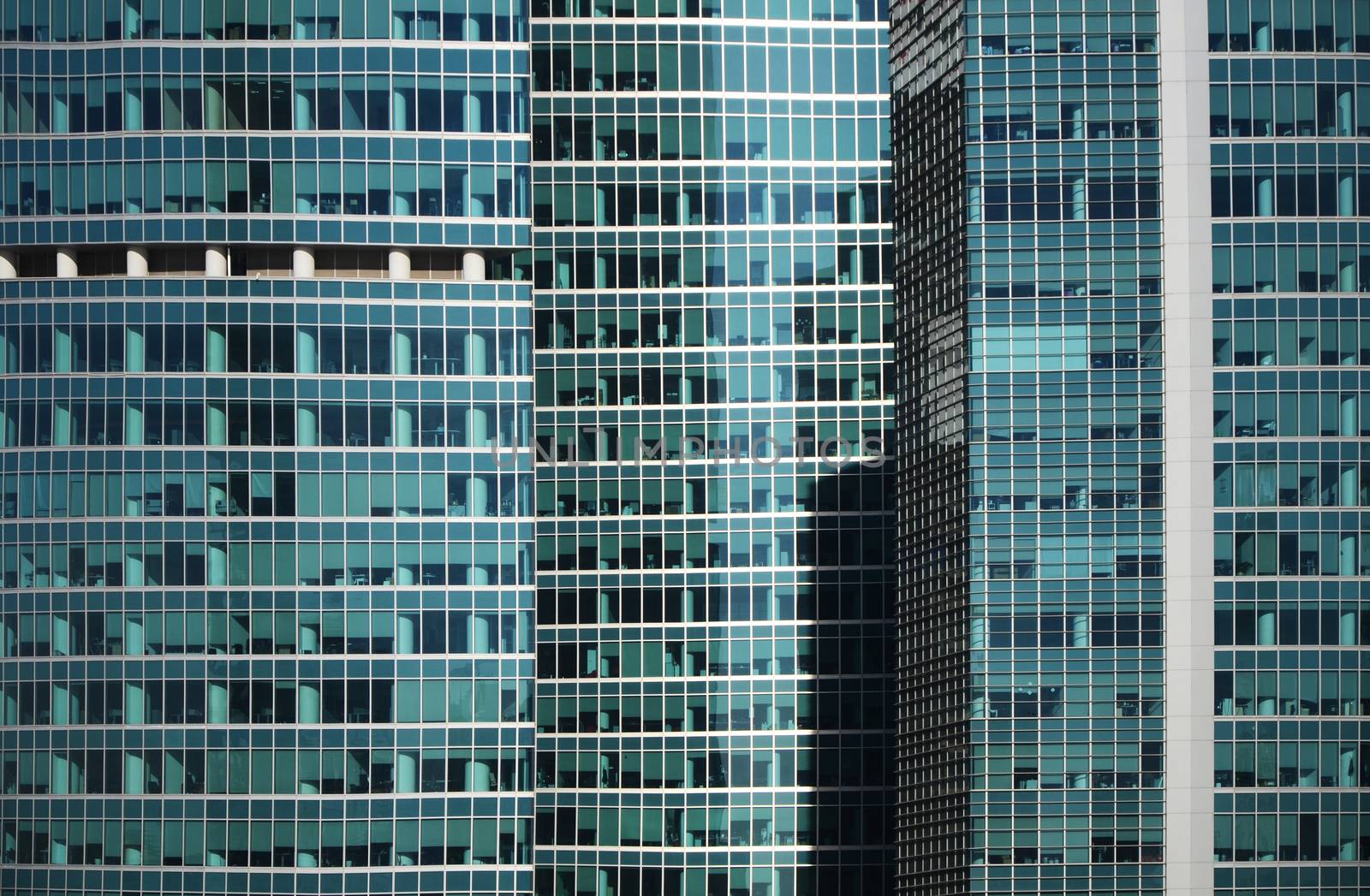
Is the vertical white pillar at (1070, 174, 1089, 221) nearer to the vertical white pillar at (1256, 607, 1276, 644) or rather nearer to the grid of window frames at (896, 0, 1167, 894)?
the grid of window frames at (896, 0, 1167, 894)

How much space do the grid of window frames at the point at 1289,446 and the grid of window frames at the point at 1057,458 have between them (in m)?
3.61

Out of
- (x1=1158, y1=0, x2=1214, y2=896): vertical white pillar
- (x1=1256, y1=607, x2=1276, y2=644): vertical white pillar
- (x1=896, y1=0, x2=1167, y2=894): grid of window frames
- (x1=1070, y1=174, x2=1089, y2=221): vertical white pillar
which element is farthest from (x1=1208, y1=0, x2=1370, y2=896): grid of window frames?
(x1=1070, y1=174, x2=1089, y2=221): vertical white pillar

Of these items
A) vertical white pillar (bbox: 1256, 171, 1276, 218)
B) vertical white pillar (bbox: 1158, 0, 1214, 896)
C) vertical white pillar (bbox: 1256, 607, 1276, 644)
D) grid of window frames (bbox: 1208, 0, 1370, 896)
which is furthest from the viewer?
vertical white pillar (bbox: 1256, 171, 1276, 218)

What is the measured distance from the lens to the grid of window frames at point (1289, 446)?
193 meters

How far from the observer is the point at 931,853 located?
199 metres

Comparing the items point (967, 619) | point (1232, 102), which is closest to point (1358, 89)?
point (1232, 102)

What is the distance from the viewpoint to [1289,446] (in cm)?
19462

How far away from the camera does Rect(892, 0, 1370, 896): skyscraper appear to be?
192625 millimetres

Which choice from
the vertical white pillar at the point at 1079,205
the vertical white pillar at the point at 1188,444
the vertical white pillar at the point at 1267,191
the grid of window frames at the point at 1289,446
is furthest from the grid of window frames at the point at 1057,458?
the vertical white pillar at the point at 1267,191

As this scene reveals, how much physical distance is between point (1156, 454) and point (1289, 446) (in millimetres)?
6886

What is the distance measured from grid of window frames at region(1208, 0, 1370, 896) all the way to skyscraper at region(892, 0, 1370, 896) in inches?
5.5

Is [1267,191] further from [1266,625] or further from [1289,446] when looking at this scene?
[1266,625]

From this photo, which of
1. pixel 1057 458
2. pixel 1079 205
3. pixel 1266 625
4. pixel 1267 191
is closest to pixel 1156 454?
pixel 1057 458

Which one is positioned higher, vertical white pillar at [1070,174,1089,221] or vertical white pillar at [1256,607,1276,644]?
vertical white pillar at [1070,174,1089,221]
